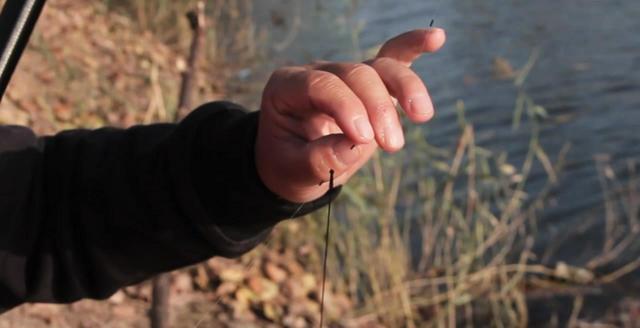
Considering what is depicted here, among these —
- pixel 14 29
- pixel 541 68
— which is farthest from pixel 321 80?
pixel 541 68

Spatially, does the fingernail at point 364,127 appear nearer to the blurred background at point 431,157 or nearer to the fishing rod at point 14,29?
the fishing rod at point 14,29

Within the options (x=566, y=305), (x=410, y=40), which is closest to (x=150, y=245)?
(x=410, y=40)

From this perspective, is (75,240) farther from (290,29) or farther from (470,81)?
(290,29)

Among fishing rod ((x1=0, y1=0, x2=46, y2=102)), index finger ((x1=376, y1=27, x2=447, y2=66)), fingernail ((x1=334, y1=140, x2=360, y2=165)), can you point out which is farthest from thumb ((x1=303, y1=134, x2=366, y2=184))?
fishing rod ((x1=0, y1=0, x2=46, y2=102))

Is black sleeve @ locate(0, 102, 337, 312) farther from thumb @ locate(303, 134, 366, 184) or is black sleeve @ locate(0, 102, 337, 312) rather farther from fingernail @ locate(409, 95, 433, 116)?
fingernail @ locate(409, 95, 433, 116)

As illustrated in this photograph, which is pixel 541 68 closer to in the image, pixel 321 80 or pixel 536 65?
pixel 536 65

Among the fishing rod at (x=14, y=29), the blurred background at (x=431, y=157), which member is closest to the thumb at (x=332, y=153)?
the fishing rod at (x=14, y=29)
